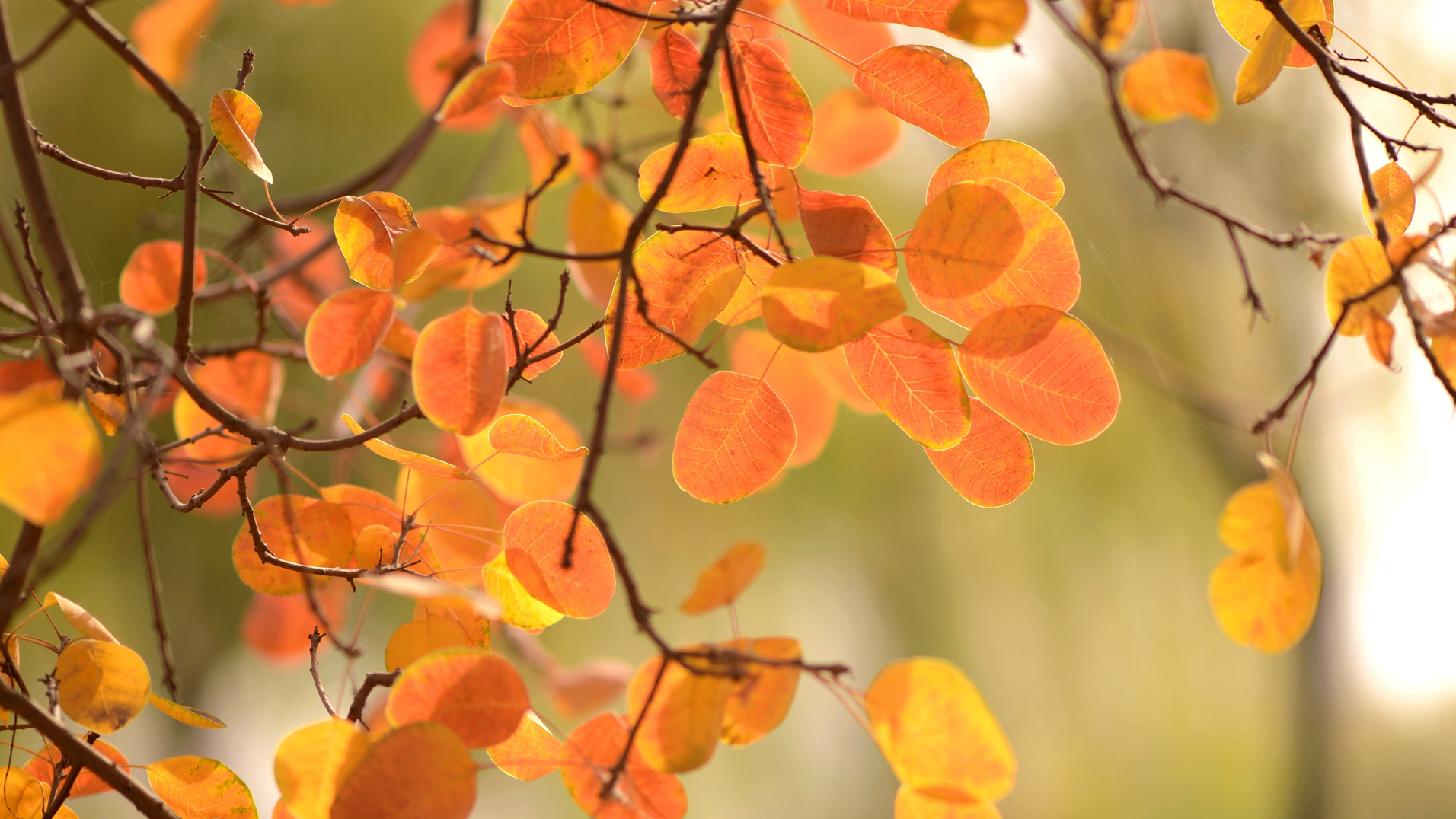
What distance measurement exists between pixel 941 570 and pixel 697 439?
2.46 feet

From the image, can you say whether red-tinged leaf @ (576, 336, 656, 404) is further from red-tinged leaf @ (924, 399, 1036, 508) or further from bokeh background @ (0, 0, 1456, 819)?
red-tinged leaf @ (924, 399, 1036, 508)

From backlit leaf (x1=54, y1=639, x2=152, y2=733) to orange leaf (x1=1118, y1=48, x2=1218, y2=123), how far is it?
1.73 ft

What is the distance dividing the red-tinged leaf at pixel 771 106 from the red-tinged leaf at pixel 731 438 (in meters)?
0.07

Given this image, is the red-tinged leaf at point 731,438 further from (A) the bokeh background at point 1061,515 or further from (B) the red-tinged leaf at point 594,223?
(A) the bokeh background at point 1061,515

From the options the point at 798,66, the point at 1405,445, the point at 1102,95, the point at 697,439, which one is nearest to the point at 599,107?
the point at 798,66

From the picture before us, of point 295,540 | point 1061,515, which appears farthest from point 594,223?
point 1061,515

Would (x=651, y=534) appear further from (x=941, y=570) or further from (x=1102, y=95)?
(x=1102, y=95)

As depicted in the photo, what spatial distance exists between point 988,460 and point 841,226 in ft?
0.30

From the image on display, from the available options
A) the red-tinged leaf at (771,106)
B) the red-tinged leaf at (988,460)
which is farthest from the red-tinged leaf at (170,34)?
the red-tinged leaf at (988,460)

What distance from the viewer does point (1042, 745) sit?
0.87m

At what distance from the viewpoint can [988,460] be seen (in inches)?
10.2

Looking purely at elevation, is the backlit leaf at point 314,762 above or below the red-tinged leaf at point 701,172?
below

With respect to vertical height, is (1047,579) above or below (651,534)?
above

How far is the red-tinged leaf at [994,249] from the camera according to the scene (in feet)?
0.75
